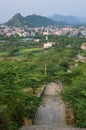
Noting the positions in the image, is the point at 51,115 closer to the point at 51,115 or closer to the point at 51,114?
the point at 51,115

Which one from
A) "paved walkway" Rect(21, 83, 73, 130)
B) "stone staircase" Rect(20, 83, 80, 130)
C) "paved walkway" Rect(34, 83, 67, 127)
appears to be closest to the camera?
"paved walkway" Rect(21, 83, 73, 130)

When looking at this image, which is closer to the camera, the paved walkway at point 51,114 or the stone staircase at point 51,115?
the stone staircase at point 51,115

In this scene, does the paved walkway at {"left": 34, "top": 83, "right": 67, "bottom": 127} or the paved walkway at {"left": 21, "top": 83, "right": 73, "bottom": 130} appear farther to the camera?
the paved walkway at {"left": 34, "top": 83, "right": 67, "bottom": 127}

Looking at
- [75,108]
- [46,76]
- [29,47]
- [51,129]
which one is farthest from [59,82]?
[29,47]

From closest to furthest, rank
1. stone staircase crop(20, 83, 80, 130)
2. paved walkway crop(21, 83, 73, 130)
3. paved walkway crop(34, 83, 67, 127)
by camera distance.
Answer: paved walkway crop(21, 83, 73, 130) < stone staircase crop(20, 83, 80, 130) < paved walkway crop(34, 83, 67, 127)

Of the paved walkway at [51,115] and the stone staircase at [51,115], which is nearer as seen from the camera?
the paved walkway at [51,115]

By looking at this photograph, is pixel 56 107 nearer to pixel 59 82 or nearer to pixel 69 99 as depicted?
pixel 69 99

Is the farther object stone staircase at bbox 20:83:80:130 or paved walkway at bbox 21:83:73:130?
stone staircase at bbox 20:83:80:130

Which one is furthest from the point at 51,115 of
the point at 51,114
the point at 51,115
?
the point at 51,114

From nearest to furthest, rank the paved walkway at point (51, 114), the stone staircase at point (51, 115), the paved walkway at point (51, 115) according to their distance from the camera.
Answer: the paved walkway at point (51, 115) < the stone staircase at point (51, 115) < the paved walkway at point (51, 114)

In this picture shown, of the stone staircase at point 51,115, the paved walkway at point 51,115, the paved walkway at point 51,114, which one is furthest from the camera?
the paved walkway at point 51,114

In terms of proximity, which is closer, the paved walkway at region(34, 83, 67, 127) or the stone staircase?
the stone staircase

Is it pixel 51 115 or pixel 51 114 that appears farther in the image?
pixel 51 114
